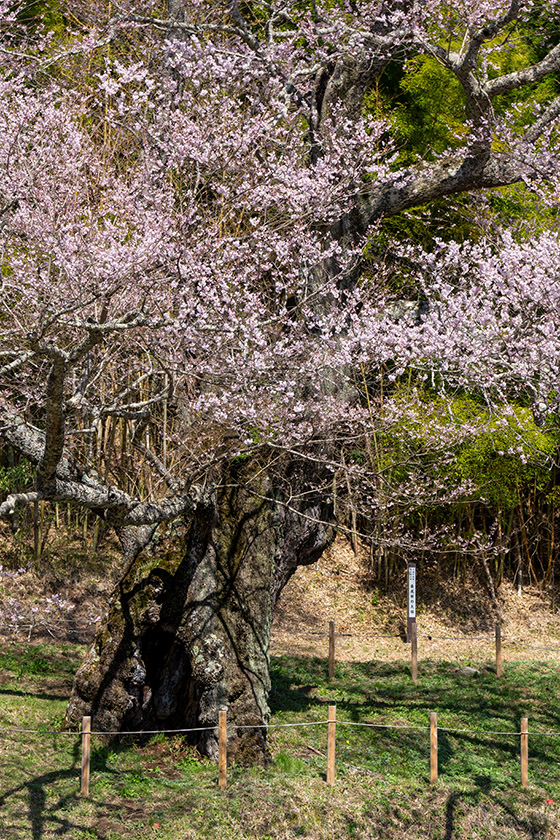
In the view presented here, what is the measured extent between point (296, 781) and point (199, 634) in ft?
4.53

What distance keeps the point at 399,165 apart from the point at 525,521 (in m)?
5.98

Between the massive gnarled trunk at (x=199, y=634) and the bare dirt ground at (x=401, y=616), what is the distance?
4.54 meters

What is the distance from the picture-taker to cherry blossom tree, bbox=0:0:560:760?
710 cm

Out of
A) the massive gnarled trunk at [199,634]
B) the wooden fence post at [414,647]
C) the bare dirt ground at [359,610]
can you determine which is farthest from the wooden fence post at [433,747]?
the bare dirt ground at [359,610]

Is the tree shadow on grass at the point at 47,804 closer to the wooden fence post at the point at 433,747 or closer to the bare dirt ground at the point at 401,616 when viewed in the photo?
the wooden fence post at the point at 433,747

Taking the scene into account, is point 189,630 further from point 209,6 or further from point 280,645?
point 209,6

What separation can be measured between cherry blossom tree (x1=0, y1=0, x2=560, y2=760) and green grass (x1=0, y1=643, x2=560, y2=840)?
0.47m

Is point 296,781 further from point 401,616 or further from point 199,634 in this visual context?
point 401,616

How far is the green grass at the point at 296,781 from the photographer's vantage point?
21.1 feet

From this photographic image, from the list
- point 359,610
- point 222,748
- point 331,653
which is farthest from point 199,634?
point 359,610

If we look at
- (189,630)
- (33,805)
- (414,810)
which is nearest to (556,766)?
(414,810)

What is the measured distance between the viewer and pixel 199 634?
7574mm

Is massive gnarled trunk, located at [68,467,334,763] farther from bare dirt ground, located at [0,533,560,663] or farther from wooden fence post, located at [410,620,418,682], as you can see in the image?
bare dirt ground, located at [0,533,560,663]

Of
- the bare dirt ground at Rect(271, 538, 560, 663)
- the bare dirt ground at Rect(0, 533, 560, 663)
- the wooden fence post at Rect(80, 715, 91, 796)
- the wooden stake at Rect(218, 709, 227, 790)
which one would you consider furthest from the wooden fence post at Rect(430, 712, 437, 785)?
the bare dirt ground at Rect(271, 538, 560, 663)
